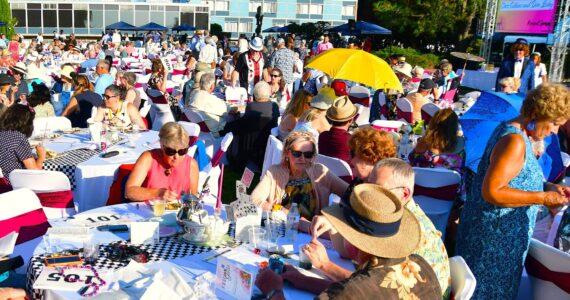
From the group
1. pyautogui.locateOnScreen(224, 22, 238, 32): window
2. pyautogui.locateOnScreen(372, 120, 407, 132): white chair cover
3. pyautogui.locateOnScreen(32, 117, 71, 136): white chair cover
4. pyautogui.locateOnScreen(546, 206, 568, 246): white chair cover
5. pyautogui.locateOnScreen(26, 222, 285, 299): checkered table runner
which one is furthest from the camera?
pyautogui.locateOnScreen(224, 22, 238, 32): window

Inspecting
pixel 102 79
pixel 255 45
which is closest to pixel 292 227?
pixel 102 79

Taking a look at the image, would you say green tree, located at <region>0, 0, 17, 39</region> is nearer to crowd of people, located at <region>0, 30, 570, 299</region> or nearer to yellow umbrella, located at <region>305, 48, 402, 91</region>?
crowd of people, located at <region>0, 30, 570, 299</region>

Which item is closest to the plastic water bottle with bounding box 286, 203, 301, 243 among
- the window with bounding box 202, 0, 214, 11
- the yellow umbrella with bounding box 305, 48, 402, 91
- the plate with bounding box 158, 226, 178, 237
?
the plate with bounding box 158, 226, 178, 237

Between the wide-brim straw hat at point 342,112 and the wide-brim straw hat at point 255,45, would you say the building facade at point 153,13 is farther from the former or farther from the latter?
the wide-brim straw hat at point 342,112

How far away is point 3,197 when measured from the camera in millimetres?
3746

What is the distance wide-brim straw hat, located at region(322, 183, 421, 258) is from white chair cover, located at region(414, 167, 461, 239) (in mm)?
2449

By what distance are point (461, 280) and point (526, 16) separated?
75.3 ft

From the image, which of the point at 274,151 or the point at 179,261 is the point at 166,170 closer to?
the point at 274,151

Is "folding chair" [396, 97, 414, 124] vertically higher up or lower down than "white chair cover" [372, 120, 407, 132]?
higher up

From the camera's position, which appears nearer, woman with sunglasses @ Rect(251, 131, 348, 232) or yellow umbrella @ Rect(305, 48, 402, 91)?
woman with sunglasses @ Rect(251, 131, 348, 232)

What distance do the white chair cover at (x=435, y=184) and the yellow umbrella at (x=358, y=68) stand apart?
2.98m

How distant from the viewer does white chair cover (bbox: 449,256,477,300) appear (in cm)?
273

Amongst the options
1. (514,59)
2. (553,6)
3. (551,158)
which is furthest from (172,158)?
(553,6)

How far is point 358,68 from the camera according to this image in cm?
812
